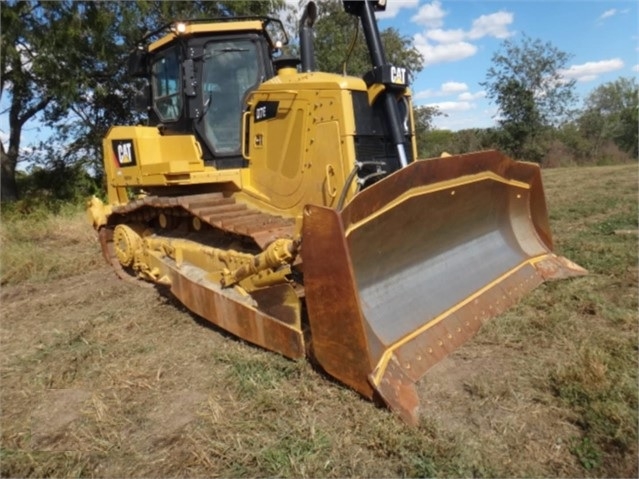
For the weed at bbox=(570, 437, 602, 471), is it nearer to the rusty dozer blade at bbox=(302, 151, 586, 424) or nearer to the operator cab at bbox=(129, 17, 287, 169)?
the rusty dozer blade at bbox=(302, 151, 586, 424)

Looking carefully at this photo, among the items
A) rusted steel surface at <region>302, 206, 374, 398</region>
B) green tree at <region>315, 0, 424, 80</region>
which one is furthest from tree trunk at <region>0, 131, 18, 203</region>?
rusted steel surface at <region>302, 206, 374, 398</region>

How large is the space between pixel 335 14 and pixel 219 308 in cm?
1826

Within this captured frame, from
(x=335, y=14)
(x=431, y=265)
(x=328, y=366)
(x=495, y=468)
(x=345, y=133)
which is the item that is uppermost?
(x=335, y=14)

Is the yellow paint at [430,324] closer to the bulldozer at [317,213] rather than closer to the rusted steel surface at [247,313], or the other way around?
the bulldozer at [317,213]

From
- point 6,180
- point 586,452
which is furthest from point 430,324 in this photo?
point 6,180

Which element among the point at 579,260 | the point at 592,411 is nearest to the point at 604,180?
the point at 579,260

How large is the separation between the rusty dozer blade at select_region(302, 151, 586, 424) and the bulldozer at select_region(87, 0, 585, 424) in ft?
0.04

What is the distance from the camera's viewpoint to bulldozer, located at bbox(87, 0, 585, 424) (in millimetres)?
2975

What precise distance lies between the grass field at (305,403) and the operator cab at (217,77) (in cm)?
151

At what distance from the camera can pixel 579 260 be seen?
5.27 m

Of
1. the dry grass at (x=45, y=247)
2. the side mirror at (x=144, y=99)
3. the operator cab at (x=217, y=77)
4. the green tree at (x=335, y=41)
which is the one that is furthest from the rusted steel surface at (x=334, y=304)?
the green tree at (x=335, y=41)

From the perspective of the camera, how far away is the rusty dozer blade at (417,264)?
2.85m

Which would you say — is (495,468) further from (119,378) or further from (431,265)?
(119,378)

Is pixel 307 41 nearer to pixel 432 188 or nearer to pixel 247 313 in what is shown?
pixel 432 188
